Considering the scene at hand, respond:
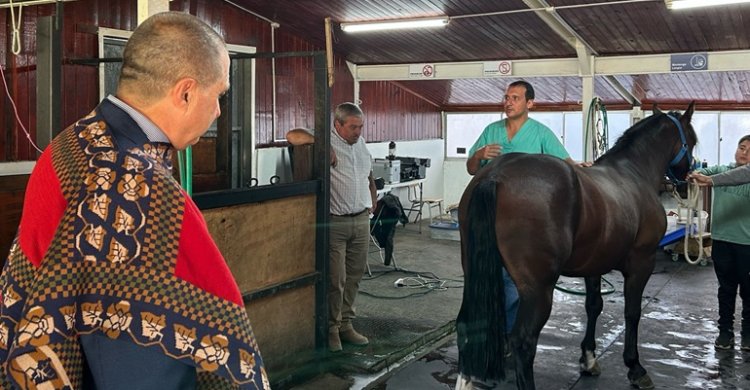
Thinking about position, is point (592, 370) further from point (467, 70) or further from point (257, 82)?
point (467, 70)

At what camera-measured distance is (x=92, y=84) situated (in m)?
6.46

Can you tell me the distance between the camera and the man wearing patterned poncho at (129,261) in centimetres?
99

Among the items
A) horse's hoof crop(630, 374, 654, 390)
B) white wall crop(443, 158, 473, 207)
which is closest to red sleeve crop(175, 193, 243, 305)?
horse's hoof crop(630, 374, 654, 390)

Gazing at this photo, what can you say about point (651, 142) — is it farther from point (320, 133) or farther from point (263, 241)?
point (263, 241)

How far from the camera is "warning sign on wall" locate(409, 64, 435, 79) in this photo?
10.1 metres

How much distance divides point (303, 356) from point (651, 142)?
2.54 m

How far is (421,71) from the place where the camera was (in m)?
10.1

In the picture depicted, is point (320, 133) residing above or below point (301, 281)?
above

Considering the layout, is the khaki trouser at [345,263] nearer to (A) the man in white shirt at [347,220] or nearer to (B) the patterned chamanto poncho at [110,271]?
(A) the man in white shirt at [347,220]

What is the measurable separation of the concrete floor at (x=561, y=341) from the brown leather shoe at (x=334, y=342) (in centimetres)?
6

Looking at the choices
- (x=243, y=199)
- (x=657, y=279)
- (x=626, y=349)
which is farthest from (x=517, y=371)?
(x=657, y=279)

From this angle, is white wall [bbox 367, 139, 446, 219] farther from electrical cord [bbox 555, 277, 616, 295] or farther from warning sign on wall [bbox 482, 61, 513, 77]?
electrical cord [bbox 555, 277, 616, 295]

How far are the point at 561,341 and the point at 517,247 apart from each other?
72.6 inches

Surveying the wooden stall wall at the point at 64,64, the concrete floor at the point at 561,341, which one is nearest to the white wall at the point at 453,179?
the concrete floor at the point at 561,341
